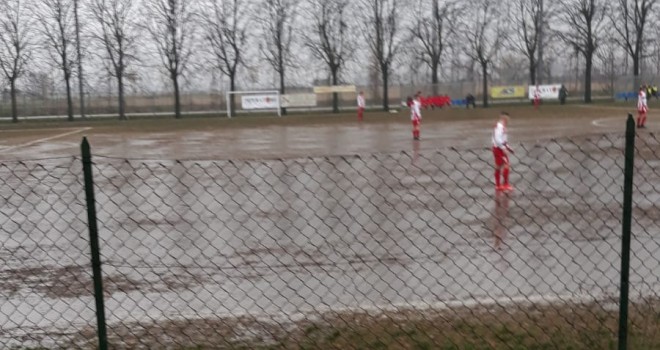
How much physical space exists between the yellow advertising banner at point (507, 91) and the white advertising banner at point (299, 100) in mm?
18062

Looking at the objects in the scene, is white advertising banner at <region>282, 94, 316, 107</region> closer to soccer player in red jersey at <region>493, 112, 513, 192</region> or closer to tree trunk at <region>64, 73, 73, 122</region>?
tree trunk at <region>64, 73, 73, 122</region>

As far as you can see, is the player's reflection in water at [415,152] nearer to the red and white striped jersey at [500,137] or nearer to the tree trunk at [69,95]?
the red and white striped jersey at [500,137]

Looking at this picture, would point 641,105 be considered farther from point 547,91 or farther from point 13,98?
point 13,98

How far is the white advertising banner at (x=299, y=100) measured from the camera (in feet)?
175

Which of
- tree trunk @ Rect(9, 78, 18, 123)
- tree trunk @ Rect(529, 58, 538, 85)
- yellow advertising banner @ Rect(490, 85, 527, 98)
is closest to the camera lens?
tree trunk @ Rect(9, 78, 18, 123)

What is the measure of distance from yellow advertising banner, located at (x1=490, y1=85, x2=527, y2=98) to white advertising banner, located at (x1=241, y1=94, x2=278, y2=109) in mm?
22099

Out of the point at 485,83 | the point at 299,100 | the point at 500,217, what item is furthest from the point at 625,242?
the point at 485,83

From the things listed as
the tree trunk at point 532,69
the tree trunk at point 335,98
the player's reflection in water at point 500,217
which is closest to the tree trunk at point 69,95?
the tree trunk at point 335,98

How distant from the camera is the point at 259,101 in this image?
173 feet

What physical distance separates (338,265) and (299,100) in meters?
47.8

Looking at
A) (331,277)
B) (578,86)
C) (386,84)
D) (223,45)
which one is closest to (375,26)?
(386,84)

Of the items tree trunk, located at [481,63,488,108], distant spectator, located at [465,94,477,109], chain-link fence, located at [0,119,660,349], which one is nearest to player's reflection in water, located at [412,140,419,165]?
chain-link fence, located at [0,119,660,349]

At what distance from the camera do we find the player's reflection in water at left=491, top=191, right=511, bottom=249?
28.6ft

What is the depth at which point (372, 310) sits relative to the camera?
5.64 metres
